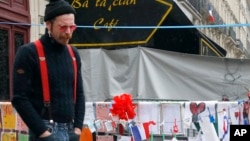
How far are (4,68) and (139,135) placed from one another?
228 inches

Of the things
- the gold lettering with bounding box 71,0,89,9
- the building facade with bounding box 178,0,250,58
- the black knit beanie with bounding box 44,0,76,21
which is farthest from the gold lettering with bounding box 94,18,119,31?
the black knit beanie with bounding box 44,0,76,21

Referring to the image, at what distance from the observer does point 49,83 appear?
3.75m

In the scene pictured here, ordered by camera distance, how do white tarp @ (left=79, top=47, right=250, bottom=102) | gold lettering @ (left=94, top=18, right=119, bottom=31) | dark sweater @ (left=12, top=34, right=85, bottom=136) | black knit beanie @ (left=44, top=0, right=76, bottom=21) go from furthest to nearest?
gold lettering @ (left=94, top=18, right=119, bottom=31) → white tarp @ (left=79, top=47, right=250, bottom=102) → black knit beanie @ (left=44, top=0, right=76, bottom=21) → dark sweater @ (left=12, top=34, right=85, bottom=136)

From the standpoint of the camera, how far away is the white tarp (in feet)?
25.8

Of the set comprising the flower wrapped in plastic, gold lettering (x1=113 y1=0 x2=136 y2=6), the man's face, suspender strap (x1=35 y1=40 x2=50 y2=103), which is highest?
gold lettering (x1=113 y1=0 x2=136 y2=6)

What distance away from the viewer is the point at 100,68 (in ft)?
31.8

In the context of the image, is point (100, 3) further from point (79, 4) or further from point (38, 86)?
point (38, 86)

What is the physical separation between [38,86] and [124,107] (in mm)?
2033

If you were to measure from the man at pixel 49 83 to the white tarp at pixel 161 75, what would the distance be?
14.2 ft

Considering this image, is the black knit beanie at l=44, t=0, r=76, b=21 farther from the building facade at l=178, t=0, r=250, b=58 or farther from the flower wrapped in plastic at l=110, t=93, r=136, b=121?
the building facade at l=178, t=0, r=250, b=58

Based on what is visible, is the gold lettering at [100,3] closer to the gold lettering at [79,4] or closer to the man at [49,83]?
the gold lettering at [79,4]

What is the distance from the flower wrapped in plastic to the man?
5.93 ft

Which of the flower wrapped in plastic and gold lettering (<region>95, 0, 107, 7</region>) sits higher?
gold lettering (<region>95, 0, 107, 7</region>)

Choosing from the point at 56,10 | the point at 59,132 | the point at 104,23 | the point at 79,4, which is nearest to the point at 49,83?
the point at 59,132
